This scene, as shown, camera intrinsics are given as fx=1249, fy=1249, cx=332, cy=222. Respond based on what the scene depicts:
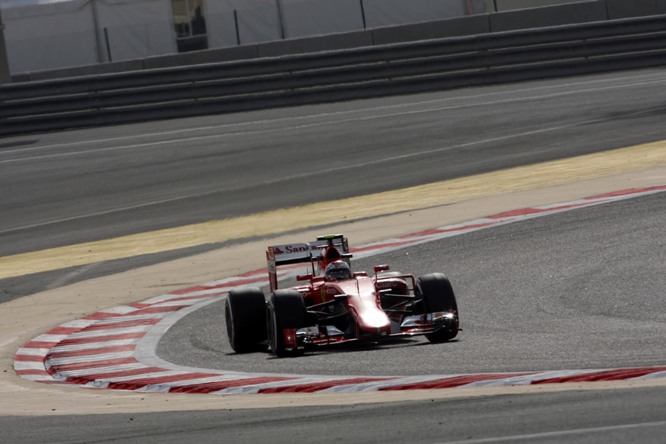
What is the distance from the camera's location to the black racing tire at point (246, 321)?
10422 millimetres

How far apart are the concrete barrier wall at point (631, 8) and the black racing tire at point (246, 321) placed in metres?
19.9

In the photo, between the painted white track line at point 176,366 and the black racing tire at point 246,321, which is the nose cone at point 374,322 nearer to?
the painted white track line at point 176,366

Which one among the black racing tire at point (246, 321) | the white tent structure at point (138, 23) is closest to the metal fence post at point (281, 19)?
the white tent structure at point (138, 23)

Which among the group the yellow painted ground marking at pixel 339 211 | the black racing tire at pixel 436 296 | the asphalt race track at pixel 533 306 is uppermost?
the yellow painted ground marking at pixel 339 211

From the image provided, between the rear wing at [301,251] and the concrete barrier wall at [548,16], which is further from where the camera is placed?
the concrete barrier wall at [548,16]

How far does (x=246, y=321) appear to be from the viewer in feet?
34.2

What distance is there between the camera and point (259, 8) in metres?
35.0

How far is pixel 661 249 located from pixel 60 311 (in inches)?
253

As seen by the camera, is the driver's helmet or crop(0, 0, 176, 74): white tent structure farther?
crop(0, 0, 176, 74): white tent structure

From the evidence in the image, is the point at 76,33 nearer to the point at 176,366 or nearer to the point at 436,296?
the point at 176,366

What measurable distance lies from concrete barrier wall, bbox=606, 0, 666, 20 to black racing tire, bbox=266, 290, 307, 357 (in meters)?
20.4

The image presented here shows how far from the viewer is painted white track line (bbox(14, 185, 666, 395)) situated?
762 cm

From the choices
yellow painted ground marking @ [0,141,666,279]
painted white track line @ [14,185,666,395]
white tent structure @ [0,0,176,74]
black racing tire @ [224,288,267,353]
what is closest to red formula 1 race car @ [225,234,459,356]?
black racing tire @ [224,288,267,353]

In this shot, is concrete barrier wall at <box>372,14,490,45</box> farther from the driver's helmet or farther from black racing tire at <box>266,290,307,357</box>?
black racing tire at <box>266,290,307,357</box>
